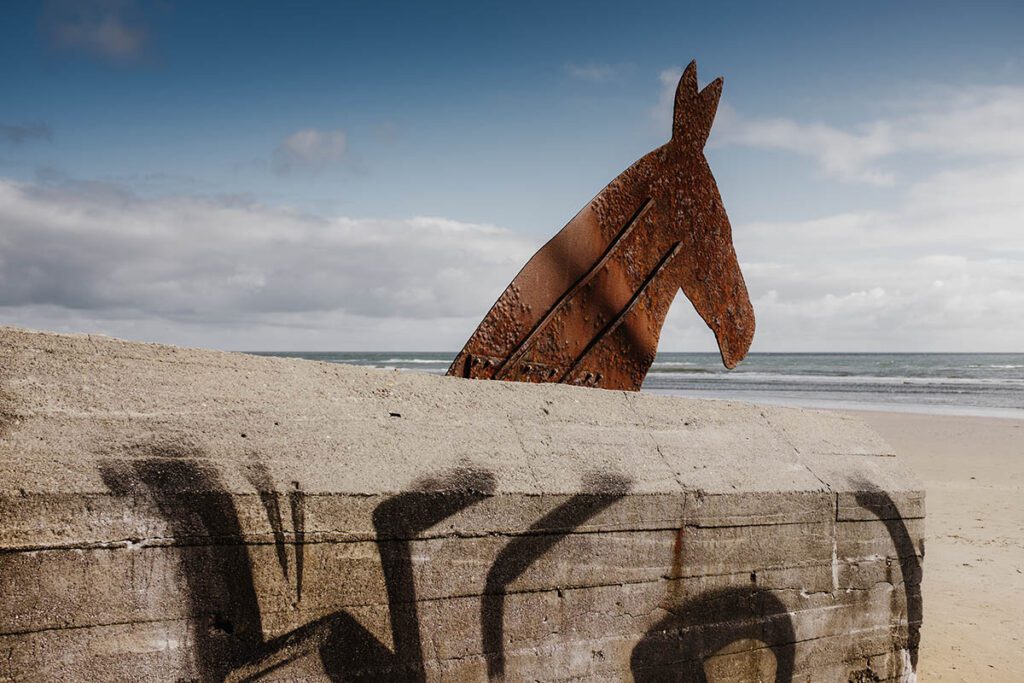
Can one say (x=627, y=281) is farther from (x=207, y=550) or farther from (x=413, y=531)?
(x=207, y=550)

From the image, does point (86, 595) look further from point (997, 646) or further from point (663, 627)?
point (997, 646)

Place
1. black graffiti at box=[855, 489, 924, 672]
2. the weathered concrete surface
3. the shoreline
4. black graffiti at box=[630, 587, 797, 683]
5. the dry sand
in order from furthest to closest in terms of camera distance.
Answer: the shoreline < the dry sand < black graffiti at box=[855, 489, 924, 672] < black graffiti at box=[630, 587, 797, 683] < the weathered concrete surface

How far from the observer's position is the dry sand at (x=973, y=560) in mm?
3879

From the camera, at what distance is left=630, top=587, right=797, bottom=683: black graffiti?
8.25 ft

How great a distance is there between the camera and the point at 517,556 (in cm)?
229

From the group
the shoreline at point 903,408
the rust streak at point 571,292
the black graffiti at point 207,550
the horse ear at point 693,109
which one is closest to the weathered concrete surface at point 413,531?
the black graffiti at point 207,550

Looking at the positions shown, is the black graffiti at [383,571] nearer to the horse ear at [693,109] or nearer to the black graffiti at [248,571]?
the black graffiti at [248,571]

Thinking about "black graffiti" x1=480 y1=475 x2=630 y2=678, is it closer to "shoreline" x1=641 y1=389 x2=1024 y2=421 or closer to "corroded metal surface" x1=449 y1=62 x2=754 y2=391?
"corroded metal surface" x1=449 y1=62 x2=754 y2=391

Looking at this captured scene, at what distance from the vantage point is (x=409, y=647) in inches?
85.6

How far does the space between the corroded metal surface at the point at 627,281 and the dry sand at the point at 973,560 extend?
6.43 ft

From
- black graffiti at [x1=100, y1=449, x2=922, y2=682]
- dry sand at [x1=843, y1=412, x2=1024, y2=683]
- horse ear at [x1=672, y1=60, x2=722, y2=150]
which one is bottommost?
dry sand at [x1=843, y1=412, x2=1024, y2=683]

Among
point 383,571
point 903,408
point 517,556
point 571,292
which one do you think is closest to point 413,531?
point 383,571

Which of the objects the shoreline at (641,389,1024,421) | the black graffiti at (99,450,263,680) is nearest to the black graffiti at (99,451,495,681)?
the black graffiti at (99,450,263,680)

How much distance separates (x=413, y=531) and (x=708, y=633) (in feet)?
3.85
